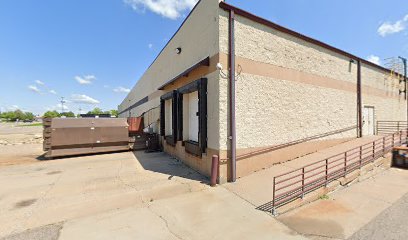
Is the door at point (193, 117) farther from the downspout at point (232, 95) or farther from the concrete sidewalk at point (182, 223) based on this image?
the concrete sidewalk at point (182, 223)

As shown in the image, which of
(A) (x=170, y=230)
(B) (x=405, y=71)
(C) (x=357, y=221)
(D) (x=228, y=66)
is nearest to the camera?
(A) (x=170, y=230)

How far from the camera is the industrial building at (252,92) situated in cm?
730

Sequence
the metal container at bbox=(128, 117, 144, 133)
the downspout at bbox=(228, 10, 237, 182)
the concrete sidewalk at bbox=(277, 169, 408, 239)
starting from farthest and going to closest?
the metal container at bbox=(128, 117, 144, 133) < the downspout at bbox=(228, 10, 237, 182) < the concrete sidewalk at bbox=(277, 169, 408, 239)

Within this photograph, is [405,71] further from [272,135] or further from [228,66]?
[228,66]

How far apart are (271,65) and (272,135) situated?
2.82 m

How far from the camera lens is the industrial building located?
7.30 meters

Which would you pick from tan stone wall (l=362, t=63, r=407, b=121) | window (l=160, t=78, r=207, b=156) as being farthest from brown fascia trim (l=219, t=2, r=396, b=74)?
window (l=160, t=78, r=207, b=156)

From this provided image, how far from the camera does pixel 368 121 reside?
13555 mm

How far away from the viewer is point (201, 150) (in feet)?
26.5

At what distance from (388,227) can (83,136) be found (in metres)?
14.5

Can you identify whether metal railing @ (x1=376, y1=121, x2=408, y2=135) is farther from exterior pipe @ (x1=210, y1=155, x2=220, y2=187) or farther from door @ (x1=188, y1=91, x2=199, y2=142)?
exterior pipe @ (x1=210, y1=155, x2=220, y2=187)

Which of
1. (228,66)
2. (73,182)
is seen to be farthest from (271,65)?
(73,182)

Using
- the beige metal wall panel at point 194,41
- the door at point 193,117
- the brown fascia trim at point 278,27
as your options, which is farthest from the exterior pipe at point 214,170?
the brown fascia trim at point 278,27

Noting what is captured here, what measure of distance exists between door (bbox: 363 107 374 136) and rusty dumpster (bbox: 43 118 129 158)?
1548 cm
